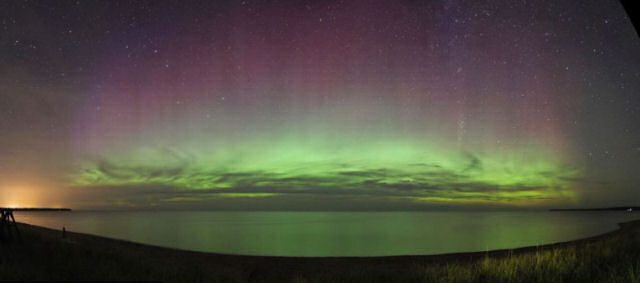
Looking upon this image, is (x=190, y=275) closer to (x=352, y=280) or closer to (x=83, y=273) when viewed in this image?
(x=83, y=273)

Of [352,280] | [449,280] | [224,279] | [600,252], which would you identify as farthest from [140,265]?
[600,252]

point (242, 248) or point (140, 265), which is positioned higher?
point (140, 265)

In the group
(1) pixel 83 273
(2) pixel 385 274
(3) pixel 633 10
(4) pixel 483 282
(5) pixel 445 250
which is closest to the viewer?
(3) pixel 633 10

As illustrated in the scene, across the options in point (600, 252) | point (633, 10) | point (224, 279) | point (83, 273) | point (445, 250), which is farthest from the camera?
point (445, 250)

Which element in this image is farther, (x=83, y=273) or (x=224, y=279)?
(x=224, y=279)

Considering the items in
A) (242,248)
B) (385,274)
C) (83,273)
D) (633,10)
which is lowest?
(242,248)

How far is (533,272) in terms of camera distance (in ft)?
29.8

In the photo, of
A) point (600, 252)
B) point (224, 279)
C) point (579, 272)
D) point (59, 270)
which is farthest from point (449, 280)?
point (59, 270)

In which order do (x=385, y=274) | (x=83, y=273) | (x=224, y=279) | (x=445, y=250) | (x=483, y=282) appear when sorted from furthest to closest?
(x=445, y=250) < (x=385, y=274) < (x=224, y=279) < (x=483, y=282) < (x=83, y=273)

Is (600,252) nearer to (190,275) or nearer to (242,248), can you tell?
(190,275)

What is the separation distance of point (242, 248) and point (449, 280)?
42.2 m

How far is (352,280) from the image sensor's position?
10164 millimetres

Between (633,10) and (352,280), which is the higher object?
(633,10)

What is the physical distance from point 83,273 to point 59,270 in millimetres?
595
